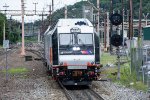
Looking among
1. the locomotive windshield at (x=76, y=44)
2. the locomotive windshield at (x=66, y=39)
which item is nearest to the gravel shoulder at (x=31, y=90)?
the locomotive windshield at (x=76, y=44)

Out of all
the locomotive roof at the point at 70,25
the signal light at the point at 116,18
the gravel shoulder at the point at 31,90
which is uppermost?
the signal light at the point at 116,18

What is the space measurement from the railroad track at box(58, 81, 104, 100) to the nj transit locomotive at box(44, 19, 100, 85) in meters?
0.49

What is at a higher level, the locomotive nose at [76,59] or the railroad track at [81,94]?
the locomotive nose at [76,59]

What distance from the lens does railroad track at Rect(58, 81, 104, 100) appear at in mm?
18781

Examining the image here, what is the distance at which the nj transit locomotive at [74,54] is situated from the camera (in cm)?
2183

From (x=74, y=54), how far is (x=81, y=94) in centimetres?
244

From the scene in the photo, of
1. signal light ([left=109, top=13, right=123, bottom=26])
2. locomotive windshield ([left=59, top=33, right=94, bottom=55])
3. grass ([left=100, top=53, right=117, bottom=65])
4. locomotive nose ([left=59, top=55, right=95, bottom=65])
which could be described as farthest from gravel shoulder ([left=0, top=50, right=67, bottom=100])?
grass ([left=100, top=53, right=117, bottom=65])

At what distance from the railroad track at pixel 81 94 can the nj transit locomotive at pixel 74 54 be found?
49cm

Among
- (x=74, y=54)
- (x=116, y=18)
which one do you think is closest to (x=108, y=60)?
(x=116, y=18)

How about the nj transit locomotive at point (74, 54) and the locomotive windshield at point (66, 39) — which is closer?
the nj transit locomotive at point (74, 54)

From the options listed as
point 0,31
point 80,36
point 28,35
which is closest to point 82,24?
point 80,36

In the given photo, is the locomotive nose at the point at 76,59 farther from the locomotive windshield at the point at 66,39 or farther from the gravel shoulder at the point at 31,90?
the gravel shoulder at the point at 31,90

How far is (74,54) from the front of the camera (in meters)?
22.0

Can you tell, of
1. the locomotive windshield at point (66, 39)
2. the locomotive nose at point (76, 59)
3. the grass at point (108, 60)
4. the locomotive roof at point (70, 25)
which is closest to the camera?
the locomotive nose at point (76, 59)
